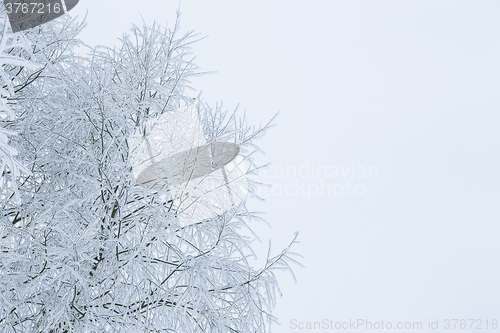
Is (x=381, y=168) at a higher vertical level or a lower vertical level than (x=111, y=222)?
higher

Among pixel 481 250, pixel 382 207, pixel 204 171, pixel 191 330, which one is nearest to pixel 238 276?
pixel 191 330

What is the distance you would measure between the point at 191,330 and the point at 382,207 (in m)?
127

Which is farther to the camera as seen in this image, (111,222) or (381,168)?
(381,168)

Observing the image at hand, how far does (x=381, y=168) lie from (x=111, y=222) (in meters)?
140

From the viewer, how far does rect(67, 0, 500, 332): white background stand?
3767 inches

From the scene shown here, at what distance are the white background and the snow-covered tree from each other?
52189mm

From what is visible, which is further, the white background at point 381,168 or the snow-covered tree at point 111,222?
the white background at point 381,168

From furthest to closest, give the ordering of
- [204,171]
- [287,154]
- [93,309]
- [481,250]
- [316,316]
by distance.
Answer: [287,154] → [481,250] → [316,316] → [204,171] → [93,309]

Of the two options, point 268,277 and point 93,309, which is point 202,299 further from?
point 93,309

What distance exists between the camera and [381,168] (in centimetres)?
13788

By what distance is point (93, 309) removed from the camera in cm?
378

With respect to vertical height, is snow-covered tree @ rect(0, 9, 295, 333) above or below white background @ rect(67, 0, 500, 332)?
below

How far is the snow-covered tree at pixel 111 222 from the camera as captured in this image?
3816mm

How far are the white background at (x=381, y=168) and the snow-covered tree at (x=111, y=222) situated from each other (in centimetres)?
5219
